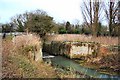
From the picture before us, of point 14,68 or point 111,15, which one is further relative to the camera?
point 111,15

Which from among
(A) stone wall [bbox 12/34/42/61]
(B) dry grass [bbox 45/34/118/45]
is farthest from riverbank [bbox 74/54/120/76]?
(A) stone wall [bbox 12/34/42/61]

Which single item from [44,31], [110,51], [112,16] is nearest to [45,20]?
[44,31]

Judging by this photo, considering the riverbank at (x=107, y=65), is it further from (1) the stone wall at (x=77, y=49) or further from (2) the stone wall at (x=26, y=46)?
(2) the stone wall at (x=26, y=46)

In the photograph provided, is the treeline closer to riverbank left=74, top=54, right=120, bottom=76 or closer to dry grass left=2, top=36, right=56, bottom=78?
riverbank left=74, top=54, right=120, bottom=76

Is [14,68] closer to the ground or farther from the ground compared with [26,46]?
closer to the ground

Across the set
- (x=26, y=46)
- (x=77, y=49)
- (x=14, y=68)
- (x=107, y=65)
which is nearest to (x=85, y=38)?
(x=77, y=49)

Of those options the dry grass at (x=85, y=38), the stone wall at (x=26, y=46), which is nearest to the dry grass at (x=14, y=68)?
the stone wall at (x=26, y=46)

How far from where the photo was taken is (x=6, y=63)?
7.65 meters

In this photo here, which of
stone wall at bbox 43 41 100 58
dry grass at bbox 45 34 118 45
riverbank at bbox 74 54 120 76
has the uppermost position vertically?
dry grass at bbox 45 34 118 45

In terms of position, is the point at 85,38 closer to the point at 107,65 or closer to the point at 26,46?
the point at 107,65

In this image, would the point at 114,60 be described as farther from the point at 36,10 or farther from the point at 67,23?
the point at 67,23

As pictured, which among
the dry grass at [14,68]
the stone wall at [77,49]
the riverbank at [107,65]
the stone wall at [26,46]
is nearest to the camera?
the dry grass at [14,68]

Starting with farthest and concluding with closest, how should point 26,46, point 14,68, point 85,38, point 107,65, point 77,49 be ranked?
point 85,38 < point 77,49 < point 107,65 < point 26,46 < point 14,68

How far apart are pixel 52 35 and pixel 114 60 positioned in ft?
44.3
